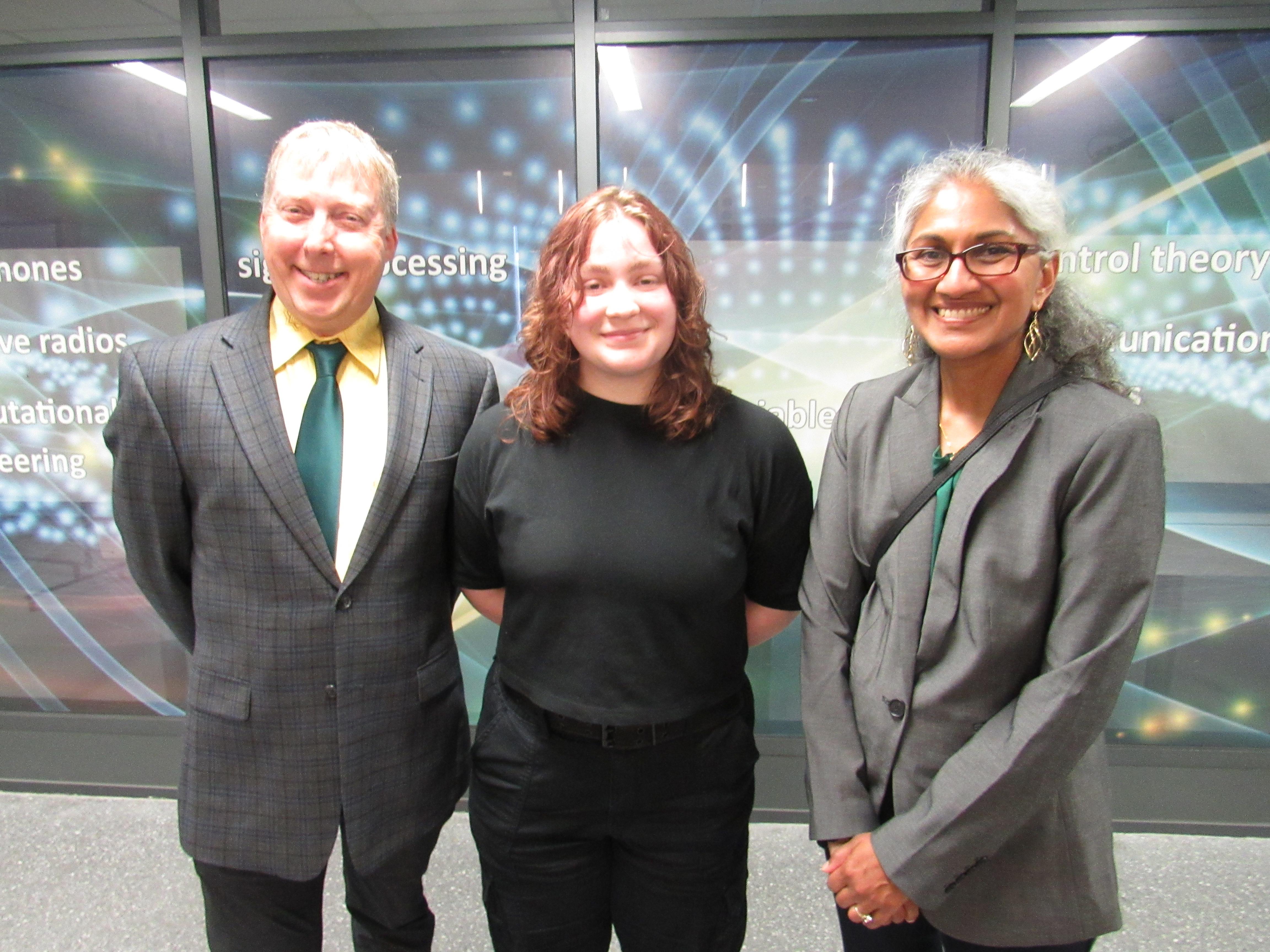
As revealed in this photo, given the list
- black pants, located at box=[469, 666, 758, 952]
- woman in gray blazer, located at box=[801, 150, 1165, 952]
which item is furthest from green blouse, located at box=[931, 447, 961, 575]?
black pants, located at box=[469, 666, 758, 952]

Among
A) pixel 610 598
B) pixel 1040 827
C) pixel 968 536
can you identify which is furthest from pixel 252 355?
pixel 1040 827

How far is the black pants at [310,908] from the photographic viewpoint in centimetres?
139

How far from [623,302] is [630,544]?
1.22 feet

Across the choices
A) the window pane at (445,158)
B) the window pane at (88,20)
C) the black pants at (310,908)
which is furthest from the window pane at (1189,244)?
the window pane at (88,20)

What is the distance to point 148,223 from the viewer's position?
254cm

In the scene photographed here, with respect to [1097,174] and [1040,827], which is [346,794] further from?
[1097,174]

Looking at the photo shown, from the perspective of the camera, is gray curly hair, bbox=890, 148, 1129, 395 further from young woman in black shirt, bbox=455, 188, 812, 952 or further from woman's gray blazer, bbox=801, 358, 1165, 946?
young woman in black shirt, bbox=455, 188, 812, 952

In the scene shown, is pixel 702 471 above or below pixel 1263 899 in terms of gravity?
above

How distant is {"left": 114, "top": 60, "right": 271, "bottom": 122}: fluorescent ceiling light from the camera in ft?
8.00

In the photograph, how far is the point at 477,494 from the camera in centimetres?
130

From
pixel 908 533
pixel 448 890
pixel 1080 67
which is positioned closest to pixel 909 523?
pixel 908 533

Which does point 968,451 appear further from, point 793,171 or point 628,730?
point 793,171

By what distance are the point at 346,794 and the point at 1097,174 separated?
2596 millimetres

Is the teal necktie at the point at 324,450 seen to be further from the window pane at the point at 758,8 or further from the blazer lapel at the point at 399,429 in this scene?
the window pane at the point at 758,8
